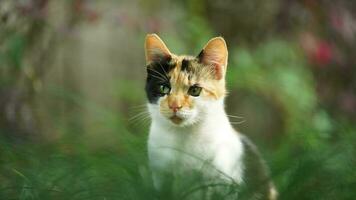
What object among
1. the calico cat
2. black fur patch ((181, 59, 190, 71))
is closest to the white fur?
the calico cat

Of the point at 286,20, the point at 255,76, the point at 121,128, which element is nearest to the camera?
the point at 121,128

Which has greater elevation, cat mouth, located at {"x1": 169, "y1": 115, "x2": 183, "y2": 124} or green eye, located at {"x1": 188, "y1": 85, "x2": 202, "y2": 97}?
green eye, located at {"x1": 188, "y1": 85, "x2": 202, "y2": 97}

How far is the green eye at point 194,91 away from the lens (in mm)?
2738

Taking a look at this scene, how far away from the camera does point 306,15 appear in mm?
6082

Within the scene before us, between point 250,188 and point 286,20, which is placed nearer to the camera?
point 250,188

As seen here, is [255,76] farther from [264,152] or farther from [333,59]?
[264,152]

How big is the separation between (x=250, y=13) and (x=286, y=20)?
0.41 m

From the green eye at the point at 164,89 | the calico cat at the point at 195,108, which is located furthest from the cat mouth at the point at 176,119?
the green eye at the point at 164,89

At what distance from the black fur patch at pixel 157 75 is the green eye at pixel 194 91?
0.28 feet

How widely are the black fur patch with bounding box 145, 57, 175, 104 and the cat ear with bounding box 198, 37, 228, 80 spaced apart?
119mm

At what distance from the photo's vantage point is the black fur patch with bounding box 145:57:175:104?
2.74 meters

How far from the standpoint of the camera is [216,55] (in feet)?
8.86

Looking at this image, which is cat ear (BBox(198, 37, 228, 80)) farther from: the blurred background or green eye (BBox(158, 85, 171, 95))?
the blurred background

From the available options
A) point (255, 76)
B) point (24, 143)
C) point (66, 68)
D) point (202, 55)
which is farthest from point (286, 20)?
point (24, 143)
